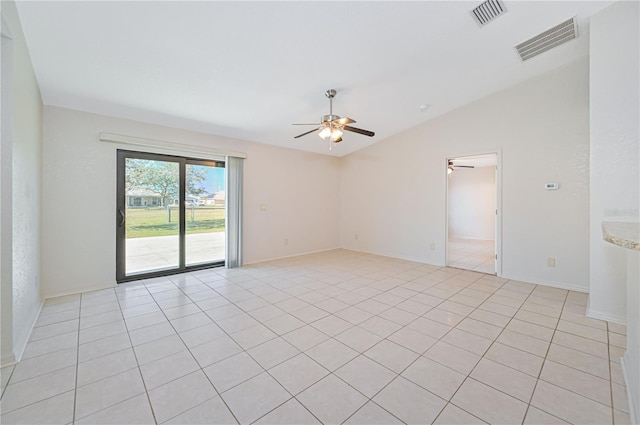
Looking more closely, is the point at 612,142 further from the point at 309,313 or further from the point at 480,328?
the point at 309,313

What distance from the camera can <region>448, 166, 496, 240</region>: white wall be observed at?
8.02m

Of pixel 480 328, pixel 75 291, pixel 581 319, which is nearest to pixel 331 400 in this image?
pixel 480 328

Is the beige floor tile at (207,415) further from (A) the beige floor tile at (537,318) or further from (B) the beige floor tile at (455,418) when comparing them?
(A) the beige floor tile at (537,318)

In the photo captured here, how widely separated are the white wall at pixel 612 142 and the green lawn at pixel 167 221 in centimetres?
532

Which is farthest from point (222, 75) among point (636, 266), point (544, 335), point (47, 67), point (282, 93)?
point (544, 335)

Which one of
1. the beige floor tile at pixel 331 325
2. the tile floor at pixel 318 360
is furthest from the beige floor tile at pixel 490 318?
the beige floor tile at pixel 331 325

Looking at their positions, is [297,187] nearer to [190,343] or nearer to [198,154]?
[198,154]

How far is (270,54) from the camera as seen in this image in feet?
9.11

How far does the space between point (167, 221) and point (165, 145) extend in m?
1.24

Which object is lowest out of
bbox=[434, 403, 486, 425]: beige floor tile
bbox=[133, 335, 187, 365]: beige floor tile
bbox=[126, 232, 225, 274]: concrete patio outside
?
bbox=[434, 403, 486, 425]: beige floor tile

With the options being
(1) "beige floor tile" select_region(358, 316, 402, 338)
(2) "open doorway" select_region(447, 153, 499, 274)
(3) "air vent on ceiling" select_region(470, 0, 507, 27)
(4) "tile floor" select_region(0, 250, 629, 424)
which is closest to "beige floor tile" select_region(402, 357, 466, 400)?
(4) "tile floor" select_region(0, 250, 629, 424)

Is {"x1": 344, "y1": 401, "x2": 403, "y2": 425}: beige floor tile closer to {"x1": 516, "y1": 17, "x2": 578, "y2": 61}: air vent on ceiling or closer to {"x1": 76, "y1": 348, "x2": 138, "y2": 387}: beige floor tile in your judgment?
{"x1": 76, "y1": 348, "x2": 138, "y2": 387}: beige floor tile

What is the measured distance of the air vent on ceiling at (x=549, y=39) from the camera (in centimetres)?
291

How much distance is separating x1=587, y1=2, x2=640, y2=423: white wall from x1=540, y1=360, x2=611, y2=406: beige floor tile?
1276 mm
